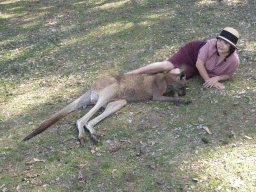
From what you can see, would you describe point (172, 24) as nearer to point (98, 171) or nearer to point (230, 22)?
point (230, 22)

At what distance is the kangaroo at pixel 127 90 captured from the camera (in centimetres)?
570

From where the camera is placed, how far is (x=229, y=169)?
4.00 m

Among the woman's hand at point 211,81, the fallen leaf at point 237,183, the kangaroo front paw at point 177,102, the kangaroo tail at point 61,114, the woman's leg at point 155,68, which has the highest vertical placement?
the woman's leg at point 155,68

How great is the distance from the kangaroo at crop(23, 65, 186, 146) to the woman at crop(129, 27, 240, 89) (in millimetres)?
390

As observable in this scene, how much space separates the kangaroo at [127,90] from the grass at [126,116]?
0.79ft

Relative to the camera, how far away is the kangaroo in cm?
570

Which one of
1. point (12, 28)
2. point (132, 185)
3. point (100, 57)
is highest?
point (12, 28)

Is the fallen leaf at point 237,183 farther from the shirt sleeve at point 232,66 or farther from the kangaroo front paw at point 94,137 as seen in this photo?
the shirt sleeve at point 232,66

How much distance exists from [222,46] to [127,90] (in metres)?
2.41

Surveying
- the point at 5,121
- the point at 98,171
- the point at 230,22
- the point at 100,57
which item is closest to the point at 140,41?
the point at 100,57

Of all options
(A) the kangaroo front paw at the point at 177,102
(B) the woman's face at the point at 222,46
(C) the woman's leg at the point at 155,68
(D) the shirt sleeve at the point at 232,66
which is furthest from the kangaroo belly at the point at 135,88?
(D) the shirt sleeve at the point at 232,66

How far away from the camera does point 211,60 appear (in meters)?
5.96

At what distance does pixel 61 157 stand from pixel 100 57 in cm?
472

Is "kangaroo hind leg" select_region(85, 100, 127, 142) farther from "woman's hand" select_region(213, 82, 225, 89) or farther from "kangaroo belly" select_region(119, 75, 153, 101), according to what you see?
"woman's hand" select_region(213, 82, 225, 89)
